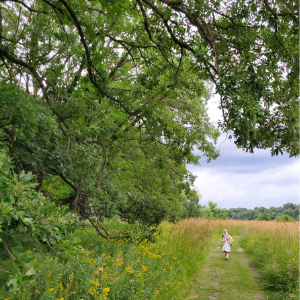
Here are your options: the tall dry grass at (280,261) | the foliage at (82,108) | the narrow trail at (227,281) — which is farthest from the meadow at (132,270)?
the foliage at (82,108)

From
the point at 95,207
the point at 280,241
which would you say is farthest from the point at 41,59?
the point at 280,241

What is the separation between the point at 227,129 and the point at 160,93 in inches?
150

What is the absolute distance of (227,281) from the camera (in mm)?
6652

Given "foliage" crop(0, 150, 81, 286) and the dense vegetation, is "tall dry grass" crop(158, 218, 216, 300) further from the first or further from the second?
"foliage" crop(0, 150, 81, 286)

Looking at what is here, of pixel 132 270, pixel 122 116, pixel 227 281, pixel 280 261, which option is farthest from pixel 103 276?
pixel 122 116

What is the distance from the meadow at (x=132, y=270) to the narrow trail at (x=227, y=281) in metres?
0.23

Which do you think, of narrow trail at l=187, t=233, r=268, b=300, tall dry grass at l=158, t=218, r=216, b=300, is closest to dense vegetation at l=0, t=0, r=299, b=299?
tall dry grass at l=158, t=218, r=216, b=300

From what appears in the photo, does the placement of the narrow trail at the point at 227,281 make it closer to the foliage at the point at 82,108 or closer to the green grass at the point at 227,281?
the green grass at the point at 227,281

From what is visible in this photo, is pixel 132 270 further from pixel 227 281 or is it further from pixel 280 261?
pixel 280 261

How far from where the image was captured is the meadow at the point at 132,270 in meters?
2.15

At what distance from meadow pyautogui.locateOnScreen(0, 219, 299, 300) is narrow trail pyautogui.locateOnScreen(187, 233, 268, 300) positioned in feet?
0.76

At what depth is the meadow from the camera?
2146mm

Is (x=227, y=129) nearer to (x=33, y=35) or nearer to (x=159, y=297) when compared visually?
(x=159, y=297)

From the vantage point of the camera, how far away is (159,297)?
15.1 ft
